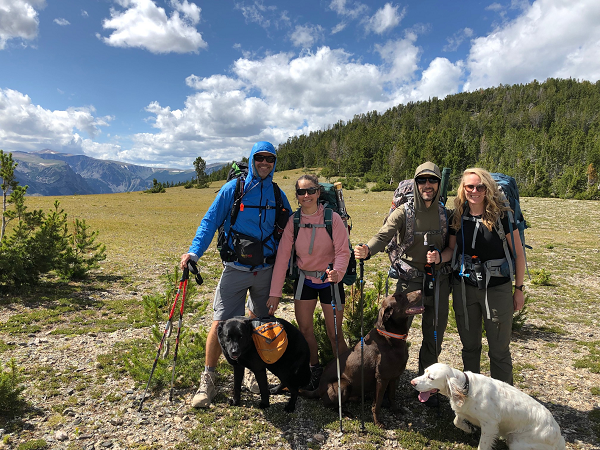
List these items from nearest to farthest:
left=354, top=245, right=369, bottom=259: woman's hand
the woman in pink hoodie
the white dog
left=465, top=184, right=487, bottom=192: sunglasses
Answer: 1. the white dog
2. left=465, top=184, right=487, bottom=192: sunglasses
3. left=354, top=245, right=369, bottom=259: woman's hand
4. the woman in pink hoodie

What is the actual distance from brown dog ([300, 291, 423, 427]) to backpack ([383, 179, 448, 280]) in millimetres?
470

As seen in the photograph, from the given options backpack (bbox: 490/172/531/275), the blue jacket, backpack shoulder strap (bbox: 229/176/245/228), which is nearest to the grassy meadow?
the blue jacket

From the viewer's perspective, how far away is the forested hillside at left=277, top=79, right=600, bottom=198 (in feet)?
205

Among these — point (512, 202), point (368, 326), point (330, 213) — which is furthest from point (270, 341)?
point (512, 202)

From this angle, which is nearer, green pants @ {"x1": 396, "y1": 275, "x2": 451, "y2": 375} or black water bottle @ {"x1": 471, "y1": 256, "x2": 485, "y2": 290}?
black water bottle @ {"x1": 471, "y1": 256, "x2": 485, "y2": 290}

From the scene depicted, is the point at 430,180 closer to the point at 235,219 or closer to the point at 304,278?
the point at 304,278

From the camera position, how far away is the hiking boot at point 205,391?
4324 mm

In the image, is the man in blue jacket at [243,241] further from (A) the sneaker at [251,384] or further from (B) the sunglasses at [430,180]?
(B) the sunglasses at [430,180]

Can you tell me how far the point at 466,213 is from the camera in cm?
414

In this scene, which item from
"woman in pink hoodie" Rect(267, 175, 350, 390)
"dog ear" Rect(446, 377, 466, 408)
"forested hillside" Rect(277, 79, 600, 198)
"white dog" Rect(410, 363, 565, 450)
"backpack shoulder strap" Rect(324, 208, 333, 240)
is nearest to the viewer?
"white dog" Rect(410, 363, 565, 450)

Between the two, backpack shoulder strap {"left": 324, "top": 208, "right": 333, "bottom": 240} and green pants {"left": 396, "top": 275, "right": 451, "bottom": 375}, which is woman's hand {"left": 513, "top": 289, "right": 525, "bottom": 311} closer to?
green pants {"left": 396, "top": 275, "right": 451, "bottom": 375}

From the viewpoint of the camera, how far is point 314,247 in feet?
14.4

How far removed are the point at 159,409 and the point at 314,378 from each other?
2.26m

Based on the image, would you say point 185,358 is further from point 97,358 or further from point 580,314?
point 580,314
